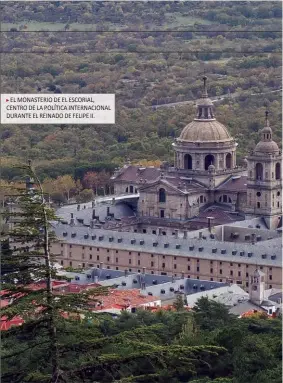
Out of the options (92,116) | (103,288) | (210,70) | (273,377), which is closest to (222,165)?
(273,377)

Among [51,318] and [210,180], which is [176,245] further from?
[51,318]

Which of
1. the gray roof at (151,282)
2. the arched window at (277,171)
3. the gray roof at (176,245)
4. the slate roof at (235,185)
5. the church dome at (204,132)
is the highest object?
the church dome at (204,132)

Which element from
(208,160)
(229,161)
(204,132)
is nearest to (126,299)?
(208,160)

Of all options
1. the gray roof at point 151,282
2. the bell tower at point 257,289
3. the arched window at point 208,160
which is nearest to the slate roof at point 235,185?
the arched window at point 208,160

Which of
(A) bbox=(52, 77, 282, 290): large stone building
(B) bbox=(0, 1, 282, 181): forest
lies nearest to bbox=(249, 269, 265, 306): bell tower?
(A) bbox=(52, 77, 282, 290): large stone building

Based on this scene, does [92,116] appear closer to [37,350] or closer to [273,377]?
[273,377]

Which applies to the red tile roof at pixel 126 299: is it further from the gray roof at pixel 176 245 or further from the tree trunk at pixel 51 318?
the tree trunk at pixel 51 318
